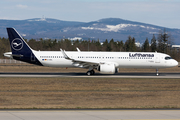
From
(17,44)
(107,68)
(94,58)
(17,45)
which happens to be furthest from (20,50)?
(107,68)

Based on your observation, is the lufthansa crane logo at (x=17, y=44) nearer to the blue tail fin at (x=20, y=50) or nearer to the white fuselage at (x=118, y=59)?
the blue tail fin at (x=20, y=50)

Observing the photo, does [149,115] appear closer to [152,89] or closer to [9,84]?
[152,89]

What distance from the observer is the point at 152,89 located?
2727 centimetres

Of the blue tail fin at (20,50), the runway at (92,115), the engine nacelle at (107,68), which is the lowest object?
the runway at (92,115)

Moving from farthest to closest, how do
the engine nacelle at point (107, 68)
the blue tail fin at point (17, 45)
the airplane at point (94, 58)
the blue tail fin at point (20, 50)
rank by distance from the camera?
the blue tail fin at point (17, 45) → the blue tail fin at point (20, 50) → the airplane at point (94, 58) → the engine nacelle at point (107, 68)

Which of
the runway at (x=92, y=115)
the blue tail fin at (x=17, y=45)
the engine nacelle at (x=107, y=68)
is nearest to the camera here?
the runway at (x=92, y=115)

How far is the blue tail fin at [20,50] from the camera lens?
40562mm

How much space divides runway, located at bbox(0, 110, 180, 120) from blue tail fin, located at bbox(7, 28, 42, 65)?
26.0 meters

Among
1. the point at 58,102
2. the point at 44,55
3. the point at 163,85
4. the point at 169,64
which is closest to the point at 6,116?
the point at 58,102

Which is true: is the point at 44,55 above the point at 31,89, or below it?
above

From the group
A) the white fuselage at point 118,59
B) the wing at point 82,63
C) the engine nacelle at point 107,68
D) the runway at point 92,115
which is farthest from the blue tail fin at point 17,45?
the runway at point 92,115

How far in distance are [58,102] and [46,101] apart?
A: 1038mm

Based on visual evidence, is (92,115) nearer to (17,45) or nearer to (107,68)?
(107,68)

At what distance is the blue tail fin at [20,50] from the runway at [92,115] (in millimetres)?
26030
